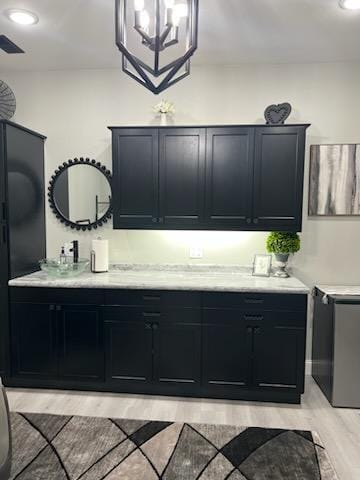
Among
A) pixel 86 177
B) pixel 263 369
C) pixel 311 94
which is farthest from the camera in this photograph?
pixel 86 177

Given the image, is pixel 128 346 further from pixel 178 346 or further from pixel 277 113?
pixel 277 113

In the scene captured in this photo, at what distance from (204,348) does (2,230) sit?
6.31 feet

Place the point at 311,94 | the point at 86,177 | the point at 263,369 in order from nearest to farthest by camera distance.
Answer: the point at 263,369
the point at 311,94
the point at 86,177

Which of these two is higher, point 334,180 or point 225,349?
point 334,180

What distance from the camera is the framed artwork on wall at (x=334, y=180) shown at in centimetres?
309

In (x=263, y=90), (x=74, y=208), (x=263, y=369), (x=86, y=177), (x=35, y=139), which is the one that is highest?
(x=263, y=90)

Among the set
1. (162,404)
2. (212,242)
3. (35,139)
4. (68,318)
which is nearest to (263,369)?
(162,404)

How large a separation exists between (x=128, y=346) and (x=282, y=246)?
157cm

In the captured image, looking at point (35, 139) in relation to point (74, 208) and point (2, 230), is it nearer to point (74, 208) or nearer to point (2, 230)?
point (74, 208)

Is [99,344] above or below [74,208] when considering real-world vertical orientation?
below

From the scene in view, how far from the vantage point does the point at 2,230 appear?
9.36ft

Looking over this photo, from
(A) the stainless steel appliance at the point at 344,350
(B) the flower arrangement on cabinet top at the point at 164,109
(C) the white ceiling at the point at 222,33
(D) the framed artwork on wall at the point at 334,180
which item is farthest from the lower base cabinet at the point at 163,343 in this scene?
(C) the white ceiling at the point at 222,33

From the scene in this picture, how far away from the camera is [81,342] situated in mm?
2857

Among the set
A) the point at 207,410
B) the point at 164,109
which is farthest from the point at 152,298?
the point at 164,109
